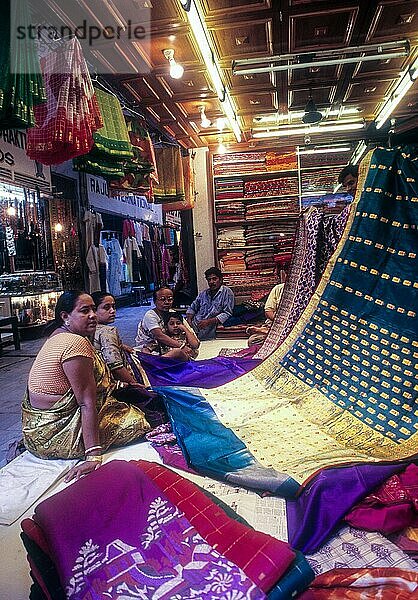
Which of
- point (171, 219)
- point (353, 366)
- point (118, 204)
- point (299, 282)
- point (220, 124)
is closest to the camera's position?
point (353, 366)

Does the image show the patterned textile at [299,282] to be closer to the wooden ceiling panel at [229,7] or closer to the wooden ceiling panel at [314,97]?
the wooden ceiling panel at [229,7]

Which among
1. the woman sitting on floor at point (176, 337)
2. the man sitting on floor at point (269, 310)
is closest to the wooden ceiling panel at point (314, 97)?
the man sitting on floor at point (269, 310)

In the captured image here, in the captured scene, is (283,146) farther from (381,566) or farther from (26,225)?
(381,566)

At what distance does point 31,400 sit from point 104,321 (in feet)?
3.26

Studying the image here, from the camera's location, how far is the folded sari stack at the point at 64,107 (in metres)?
2.79

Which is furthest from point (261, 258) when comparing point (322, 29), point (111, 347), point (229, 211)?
point (111, 347)

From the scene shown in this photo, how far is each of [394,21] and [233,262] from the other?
11.5 ft

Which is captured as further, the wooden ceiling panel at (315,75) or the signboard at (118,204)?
the signboard at (118,204)

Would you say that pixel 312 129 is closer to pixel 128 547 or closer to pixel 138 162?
pixel 138 162

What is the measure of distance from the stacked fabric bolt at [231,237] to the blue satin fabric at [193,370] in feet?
9.69

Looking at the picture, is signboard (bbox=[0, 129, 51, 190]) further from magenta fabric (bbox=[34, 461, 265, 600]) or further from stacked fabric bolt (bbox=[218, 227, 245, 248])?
magenta fabric (bbox=[34, 461, 265, 600])

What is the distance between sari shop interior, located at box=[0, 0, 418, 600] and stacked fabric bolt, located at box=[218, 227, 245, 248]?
3 cm

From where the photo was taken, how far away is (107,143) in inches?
138

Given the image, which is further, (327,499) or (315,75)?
(315,75)
